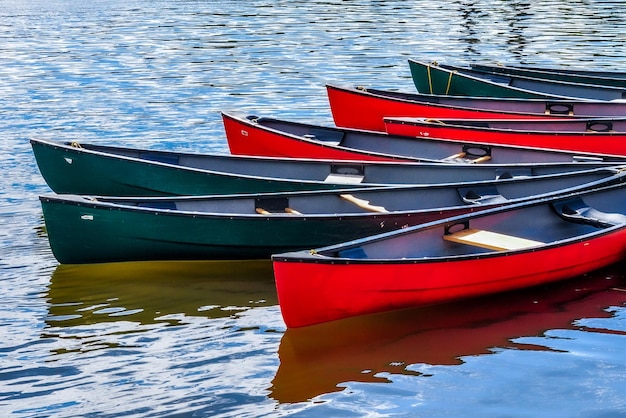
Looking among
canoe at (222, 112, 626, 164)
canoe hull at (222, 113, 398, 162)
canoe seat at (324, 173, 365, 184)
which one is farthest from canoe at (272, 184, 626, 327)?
canoe hull at (222, 113, 398, 162)

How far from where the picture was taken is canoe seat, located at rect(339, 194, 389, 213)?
13.3 m

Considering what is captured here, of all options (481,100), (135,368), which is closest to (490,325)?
(135,368)

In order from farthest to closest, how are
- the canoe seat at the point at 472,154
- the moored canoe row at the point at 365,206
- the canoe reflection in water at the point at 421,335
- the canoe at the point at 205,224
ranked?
the canoe seat at the point at 472,154, the canoe at the point at 205,224, the moored canoe row at the point at 365,206, the canoe reflection in water at the point at 421,335

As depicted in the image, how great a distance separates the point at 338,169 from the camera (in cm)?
1512

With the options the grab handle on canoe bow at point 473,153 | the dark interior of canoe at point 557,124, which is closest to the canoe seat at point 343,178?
the grab handle on canoe bow at point 473,153

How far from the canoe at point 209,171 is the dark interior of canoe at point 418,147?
1.09m

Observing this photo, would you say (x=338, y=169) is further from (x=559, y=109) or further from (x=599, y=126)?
(x=559, y=109)

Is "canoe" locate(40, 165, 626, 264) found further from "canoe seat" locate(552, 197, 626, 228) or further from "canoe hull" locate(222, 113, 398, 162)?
"canoe hull" locate(222, 113, 398, 162)

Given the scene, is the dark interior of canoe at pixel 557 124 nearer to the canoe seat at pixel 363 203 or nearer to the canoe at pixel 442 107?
the canoe at pixel 442 107

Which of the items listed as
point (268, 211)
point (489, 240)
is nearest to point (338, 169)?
point (268, 211)

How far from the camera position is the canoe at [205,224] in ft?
41.3

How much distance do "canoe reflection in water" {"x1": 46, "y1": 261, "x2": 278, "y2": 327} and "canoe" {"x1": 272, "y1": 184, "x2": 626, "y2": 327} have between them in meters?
1.53

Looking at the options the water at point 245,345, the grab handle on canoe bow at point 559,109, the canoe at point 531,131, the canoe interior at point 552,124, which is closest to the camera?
the water at point 245,345

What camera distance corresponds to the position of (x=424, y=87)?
23.6 metres
